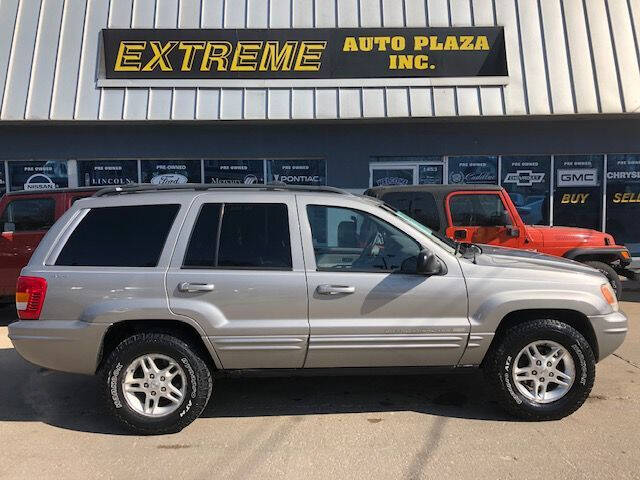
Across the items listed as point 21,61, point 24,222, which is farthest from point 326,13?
point 24,222

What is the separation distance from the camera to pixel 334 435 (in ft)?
12.5

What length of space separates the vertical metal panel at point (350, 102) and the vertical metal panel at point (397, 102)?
1.80ft

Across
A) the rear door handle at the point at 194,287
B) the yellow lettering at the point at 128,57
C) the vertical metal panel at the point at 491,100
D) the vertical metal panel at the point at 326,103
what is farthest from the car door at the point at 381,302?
the yellow lettering at the point at 128,57

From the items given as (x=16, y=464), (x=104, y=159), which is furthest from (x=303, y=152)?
(x=16, y=464)

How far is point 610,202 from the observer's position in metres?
11.3

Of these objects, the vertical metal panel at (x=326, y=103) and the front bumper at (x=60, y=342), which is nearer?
the front bumper at (x=60, y=342)

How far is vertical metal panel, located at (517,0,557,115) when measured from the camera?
1000cm

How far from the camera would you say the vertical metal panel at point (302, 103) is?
393 inches

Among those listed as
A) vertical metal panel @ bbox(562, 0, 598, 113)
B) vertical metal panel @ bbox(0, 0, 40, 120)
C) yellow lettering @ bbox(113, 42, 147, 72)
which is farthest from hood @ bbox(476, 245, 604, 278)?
vertical metal panel @ bbox(0, 0, 40, 120)

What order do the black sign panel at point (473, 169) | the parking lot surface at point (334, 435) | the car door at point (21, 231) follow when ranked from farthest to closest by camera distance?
the black sign panel at point (473, 169) → the car door at point (21, 231) → the parking lot surface at point (334, 435)

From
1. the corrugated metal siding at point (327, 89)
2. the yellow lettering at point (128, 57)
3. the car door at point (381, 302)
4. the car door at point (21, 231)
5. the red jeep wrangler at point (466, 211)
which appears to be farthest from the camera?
the yellow lettering at point (128, 57)

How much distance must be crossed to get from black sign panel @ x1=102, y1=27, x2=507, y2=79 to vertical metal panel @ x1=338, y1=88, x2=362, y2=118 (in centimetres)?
38

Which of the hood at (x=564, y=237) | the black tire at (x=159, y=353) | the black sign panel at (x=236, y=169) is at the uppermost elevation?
the black sign panel at (x=236, y=169)

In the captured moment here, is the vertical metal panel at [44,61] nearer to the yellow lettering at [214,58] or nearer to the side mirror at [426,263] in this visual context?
the yellow lettering at [214,58]
